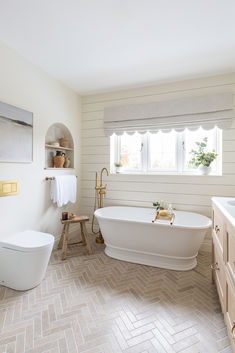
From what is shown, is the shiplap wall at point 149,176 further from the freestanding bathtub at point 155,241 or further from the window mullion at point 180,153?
the freestanding bathtub at point 155,241

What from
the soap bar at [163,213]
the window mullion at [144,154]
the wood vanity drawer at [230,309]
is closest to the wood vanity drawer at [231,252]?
the wood vanity drawer at [230,309]

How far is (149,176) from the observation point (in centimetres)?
311

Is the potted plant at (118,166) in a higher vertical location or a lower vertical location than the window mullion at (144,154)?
lower

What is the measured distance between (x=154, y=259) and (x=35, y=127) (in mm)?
2336

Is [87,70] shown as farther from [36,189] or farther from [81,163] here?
[36,189]

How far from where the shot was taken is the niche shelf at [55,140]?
2.92 meters

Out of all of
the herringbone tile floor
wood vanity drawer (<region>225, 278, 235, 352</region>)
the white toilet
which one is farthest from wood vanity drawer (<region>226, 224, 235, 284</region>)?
the white toilet

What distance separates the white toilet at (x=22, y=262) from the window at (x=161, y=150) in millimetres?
1919

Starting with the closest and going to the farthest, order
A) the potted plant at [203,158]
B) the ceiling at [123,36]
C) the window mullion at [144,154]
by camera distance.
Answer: the ceiling at [123,36] < the potted plant at [203,158] < the window mullion at [144,154]

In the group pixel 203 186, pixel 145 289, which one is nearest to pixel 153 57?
pixel 203 186

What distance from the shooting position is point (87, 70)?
263 cm

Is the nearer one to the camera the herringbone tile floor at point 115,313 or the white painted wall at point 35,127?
the herringbone tile floor at point 115,313

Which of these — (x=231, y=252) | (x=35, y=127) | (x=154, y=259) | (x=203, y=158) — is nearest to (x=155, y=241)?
(x=154, y=259)

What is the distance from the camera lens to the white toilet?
181cm
